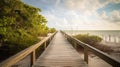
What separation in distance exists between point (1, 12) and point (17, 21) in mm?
2521

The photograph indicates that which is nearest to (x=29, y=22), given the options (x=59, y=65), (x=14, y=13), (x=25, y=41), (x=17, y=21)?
(x=17, y=21)

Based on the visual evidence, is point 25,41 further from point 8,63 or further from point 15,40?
point 8,63

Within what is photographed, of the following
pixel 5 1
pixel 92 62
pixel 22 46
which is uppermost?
pixel 5 1

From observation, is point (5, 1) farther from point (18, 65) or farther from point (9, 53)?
point (18, 65)

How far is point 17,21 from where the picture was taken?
16.6 meters

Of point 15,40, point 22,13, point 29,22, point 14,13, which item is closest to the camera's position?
point 15,40

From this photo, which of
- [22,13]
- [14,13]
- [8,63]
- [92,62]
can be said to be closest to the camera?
[8,63]

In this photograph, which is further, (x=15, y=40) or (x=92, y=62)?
(x=15, y=40)

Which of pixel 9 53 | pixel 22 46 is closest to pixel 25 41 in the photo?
pixel 22 46

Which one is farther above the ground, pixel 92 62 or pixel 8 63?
pixel 8 63

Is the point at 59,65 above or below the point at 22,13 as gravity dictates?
below

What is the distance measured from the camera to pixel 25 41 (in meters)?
14.5

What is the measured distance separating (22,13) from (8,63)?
13829mm

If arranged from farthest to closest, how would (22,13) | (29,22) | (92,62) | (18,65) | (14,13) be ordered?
(29,22), (22,13), (14,13), (92,62), (18,65)
